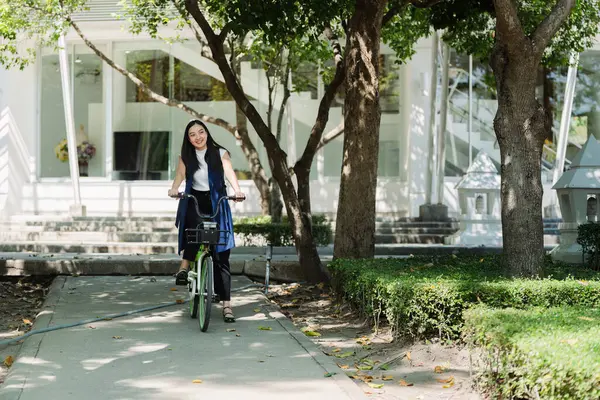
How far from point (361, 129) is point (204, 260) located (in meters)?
3.17

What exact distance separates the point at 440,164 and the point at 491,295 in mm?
13574

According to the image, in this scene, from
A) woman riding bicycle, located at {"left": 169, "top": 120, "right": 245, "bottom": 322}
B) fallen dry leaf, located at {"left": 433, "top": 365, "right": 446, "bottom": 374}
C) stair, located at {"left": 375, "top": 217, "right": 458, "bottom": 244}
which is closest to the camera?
fallen dry leaf, located at {"left": 433, "top": 365, "right": 446, "bottom": 374}

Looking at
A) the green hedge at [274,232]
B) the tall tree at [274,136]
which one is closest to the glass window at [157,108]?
the green hedge at [274,232]

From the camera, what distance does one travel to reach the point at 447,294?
676 centimetres

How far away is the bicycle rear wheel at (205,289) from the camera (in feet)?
24.9

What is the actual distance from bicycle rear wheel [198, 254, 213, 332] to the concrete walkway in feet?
0.45

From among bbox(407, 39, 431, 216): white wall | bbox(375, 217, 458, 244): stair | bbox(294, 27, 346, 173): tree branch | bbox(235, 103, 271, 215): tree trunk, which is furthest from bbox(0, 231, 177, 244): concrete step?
bbox(294, 27, 346, 173): tree branch

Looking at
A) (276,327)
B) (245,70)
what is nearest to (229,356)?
(276,327)

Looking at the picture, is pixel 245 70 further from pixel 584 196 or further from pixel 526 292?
pixel 526 292

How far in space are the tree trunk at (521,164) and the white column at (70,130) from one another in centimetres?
1424

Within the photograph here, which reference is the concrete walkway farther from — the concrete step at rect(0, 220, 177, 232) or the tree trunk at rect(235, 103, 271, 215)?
the concrete step at rect(0, 220, 177, 232)

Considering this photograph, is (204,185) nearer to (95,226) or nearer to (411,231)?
(411,231)

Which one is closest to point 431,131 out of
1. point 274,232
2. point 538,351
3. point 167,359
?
point 274,232

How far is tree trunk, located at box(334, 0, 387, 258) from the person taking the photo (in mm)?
10195
